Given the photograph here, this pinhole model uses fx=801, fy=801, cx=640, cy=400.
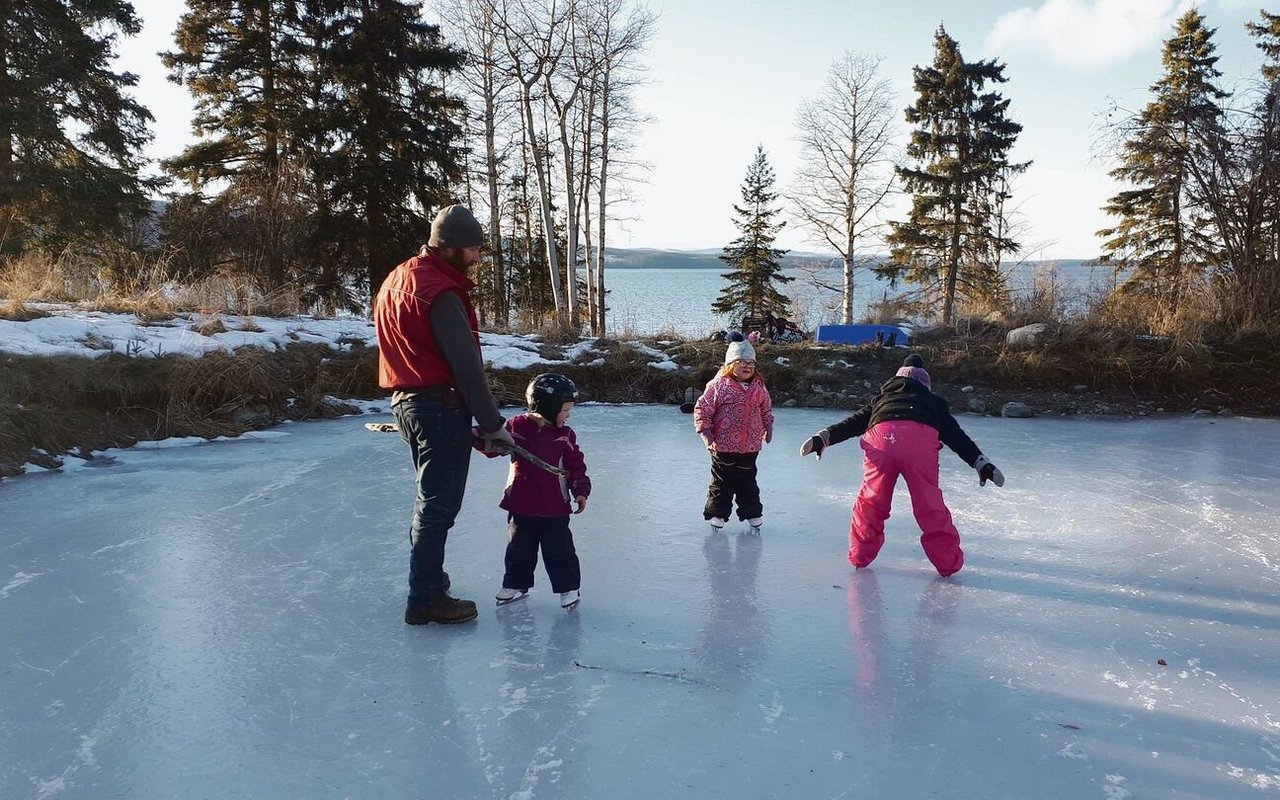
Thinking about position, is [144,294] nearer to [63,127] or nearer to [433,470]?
[433,470]

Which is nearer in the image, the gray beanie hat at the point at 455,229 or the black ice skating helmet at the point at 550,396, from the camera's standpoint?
the gray beanie hat at the point at 455,229

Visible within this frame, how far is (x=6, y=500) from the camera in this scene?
16.9 feet

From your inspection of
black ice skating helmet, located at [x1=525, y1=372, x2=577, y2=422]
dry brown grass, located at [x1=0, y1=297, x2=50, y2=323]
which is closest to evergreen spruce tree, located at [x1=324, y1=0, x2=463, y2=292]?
dry brown grass, located at [x1=0, y1=297, x2=50, y2=323]

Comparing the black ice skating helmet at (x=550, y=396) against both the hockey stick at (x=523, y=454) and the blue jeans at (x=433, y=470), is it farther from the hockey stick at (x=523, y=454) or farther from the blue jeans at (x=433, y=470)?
the blue jeans at (x=433, y=470)

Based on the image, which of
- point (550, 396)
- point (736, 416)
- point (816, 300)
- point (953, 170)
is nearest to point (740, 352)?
point (736, 416)

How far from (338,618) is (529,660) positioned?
0.94m

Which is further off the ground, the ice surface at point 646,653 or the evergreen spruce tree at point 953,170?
the evergreen spruce tree at point 953,170

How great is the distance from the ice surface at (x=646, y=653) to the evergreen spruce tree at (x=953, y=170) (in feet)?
64.1

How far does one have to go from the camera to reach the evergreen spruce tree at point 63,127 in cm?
1536

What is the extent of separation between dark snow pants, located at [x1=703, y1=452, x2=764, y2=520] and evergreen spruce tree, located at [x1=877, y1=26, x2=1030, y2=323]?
66.3 feet

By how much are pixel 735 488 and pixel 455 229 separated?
2.47 metres

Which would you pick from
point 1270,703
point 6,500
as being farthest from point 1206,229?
point 6,500

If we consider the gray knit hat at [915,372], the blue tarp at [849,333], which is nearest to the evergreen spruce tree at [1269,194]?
the blue tarp at [849,333]

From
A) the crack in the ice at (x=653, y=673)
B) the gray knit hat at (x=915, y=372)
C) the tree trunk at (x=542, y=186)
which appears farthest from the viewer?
the tree trunk at (x=542, y=186)
